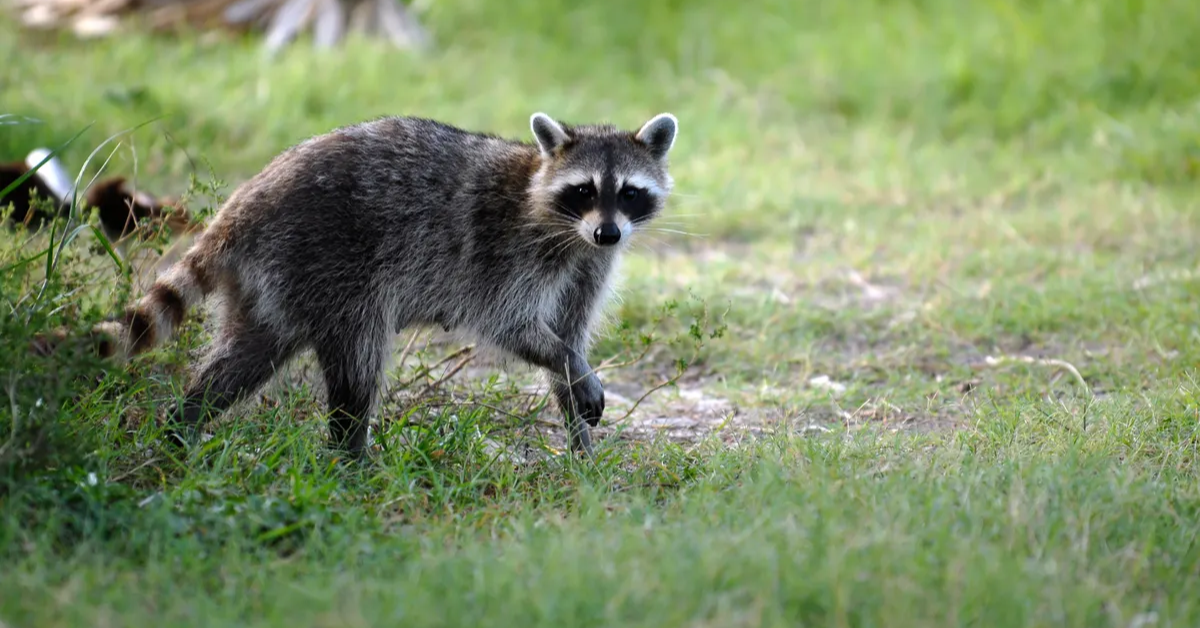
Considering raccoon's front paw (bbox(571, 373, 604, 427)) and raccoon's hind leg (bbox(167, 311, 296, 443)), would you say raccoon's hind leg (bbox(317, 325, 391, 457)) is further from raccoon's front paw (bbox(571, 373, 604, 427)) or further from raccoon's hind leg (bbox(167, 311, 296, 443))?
raccoon's front paw (bbox(571, 373, 604, 427))

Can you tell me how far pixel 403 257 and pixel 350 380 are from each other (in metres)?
0.44

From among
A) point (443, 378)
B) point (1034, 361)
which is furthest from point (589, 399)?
point (1034, 361)

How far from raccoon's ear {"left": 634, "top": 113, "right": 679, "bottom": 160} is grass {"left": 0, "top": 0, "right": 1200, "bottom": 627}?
696 mm

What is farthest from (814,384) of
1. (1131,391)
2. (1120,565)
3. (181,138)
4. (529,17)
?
(529,17)

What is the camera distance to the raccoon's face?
14.8 ft

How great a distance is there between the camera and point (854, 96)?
9.39 metres

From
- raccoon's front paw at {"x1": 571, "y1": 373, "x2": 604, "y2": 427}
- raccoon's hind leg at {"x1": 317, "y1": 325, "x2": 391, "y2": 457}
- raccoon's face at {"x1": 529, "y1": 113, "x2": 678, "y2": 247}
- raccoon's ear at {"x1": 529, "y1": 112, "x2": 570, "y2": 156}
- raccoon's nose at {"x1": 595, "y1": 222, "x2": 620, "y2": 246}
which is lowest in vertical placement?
raccoon's front paw at {"x1": 571, "y1": 373, "x2": 604, "y2": 427}

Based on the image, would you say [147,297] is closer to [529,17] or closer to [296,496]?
[296,496]

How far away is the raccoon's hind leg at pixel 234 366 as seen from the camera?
4.09 metres

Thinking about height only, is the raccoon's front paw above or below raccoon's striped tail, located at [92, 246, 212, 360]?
below

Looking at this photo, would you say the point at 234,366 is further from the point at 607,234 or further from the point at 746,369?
the point at 746,369

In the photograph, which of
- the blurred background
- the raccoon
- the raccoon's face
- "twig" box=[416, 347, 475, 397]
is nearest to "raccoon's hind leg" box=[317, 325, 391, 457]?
the raccoon

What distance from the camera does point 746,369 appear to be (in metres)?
5.43

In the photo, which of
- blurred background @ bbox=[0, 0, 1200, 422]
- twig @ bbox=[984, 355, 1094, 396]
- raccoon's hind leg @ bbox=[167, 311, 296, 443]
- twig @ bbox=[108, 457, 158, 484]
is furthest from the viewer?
blurred background @ bbox=[0, 0, 1200, 422]
